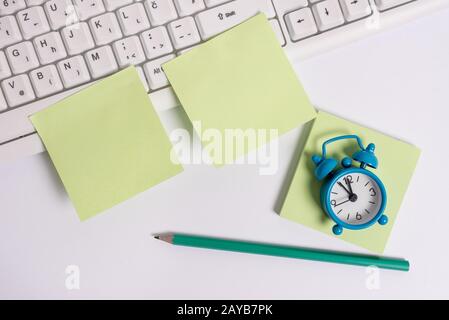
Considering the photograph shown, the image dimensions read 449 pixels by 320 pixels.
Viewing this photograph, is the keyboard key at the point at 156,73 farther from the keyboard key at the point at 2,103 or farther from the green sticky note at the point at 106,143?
the keyboard key at the point at 2,103

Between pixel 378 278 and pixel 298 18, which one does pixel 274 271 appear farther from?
pixel 298 18

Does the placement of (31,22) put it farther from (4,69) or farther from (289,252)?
(289,252)

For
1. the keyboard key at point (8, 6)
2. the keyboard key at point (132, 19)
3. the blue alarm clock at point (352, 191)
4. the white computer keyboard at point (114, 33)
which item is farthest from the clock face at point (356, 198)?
the keyboard key at point (8, 6)

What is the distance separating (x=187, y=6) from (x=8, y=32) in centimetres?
17

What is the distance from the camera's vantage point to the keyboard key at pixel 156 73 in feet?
1.37

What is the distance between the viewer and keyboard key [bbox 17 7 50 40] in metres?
0.42

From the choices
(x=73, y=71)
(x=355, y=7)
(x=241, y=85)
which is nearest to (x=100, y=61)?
(x=73, y=71)

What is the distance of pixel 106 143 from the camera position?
442 millimetres

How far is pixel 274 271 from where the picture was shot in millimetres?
484

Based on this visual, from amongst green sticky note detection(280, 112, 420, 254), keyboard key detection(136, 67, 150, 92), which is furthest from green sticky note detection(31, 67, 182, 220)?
green sticky note detection(280, 112, 420, 254)

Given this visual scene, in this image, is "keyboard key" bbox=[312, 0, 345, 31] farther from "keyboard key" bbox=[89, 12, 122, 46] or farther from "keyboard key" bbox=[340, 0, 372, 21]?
"keyboard key" bbox=[89, 12, 122, 46]

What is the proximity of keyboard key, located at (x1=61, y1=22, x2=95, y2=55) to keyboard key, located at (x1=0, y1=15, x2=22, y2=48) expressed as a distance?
0.14 feet
